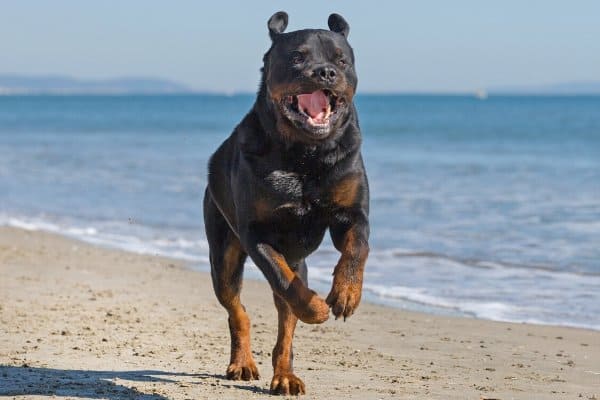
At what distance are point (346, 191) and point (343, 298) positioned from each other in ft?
1.76

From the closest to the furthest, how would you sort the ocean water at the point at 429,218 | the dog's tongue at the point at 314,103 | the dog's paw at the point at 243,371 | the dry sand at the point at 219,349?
the dog's tongue at the point at 314,103 < the dry sand at the point at 219,349 < the dog's paw at the point at 243,371 < the ocean water at the point at 429,218

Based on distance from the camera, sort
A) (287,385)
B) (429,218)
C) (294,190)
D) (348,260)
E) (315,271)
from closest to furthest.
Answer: (348,260) → (294,190) → (287,385) → (315,271) → (429,218)

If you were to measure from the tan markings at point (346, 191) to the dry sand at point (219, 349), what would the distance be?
1.04 meters

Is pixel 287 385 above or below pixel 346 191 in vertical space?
below

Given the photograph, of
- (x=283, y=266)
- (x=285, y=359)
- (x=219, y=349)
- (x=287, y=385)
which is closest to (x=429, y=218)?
(x=219, y=349)

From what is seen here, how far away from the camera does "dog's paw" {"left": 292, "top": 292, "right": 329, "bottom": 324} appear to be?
16.6 ft

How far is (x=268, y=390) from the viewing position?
5.79 m

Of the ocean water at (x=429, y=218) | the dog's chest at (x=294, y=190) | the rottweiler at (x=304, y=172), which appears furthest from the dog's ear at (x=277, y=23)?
the ocean water at (x=429, y=218)

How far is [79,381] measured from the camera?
5.86 m

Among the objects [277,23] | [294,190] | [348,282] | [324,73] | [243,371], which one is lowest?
[243,371]

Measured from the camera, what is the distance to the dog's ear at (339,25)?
5695 mm

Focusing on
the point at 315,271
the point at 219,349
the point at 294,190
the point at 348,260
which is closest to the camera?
the point at 348,260

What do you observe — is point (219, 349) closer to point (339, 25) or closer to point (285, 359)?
point (285, 359)

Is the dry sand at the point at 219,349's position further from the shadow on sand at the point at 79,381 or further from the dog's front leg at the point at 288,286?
the dog's front leg at the point at 288,286
